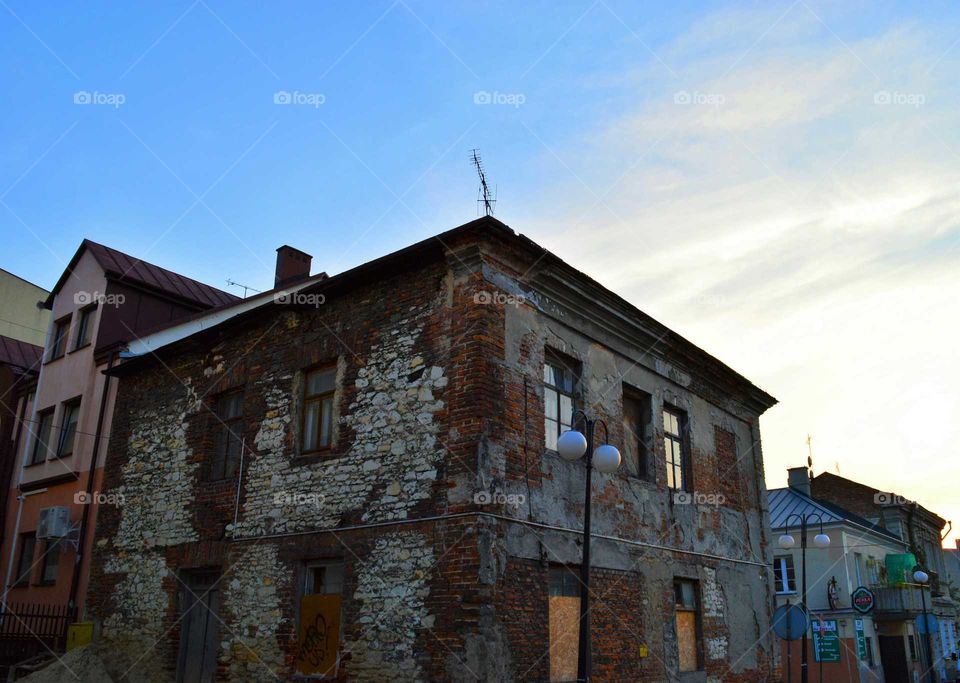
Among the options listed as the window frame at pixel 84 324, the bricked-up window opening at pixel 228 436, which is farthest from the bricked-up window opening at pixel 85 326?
the bricked-up window opening at pixel 228 436

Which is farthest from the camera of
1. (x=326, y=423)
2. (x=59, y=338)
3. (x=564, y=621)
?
(x=59, y=338)

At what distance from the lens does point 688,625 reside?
12672 mm

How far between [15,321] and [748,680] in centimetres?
2501

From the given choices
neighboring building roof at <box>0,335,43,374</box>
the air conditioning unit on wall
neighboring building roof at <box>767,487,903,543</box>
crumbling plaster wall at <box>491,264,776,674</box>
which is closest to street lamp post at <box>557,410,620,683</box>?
crumbling plaster wall at <box>491,264,776,674</box>

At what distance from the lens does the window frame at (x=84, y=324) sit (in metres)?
17.5

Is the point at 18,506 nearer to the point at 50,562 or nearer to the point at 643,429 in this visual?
the point at 50,562

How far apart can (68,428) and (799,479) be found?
1139 inches

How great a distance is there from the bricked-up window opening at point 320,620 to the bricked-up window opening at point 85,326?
1000cm

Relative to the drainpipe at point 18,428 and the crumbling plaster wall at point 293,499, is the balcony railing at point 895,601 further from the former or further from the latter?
the drainpipe at point 18,428

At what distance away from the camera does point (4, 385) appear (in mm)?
20594

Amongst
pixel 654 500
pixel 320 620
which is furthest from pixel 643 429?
pixel 320 620

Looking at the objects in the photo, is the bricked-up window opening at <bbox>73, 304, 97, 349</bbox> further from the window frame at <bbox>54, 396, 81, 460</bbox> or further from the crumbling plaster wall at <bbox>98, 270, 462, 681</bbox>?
the crumbling plaster wall at <bbox>98, 270, 462, 681</bbox>

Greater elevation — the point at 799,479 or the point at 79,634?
the point at 799,479

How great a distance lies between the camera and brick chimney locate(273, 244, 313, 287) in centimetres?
1867
